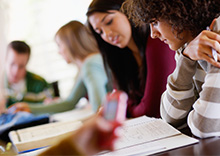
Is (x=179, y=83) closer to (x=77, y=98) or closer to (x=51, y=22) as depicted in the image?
(x=77, y=98)

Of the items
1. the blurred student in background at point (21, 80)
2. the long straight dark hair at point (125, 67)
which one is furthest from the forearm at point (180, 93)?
the blurred student in background at point (21, 80)

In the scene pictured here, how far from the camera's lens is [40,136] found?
41.3 inches

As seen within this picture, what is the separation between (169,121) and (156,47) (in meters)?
0.46

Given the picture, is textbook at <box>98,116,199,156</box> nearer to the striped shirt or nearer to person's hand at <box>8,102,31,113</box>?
the striped shirt

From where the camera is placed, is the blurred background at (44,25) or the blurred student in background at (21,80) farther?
the blurred background at (44,25)

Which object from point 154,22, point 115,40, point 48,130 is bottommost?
point 48,130

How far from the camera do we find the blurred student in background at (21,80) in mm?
2346

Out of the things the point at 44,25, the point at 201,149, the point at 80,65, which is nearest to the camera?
the point at 201,149

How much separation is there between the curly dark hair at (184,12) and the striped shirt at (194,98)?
0.30 feet

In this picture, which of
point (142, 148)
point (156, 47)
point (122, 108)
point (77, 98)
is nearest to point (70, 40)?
point (77, 98)

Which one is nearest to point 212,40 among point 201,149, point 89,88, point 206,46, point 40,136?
point 206,46

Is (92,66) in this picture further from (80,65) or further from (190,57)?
(190,57)

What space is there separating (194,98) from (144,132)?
210mm

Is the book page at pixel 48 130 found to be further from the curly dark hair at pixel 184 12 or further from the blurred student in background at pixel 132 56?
the curly dark hair at pixel 184 12
